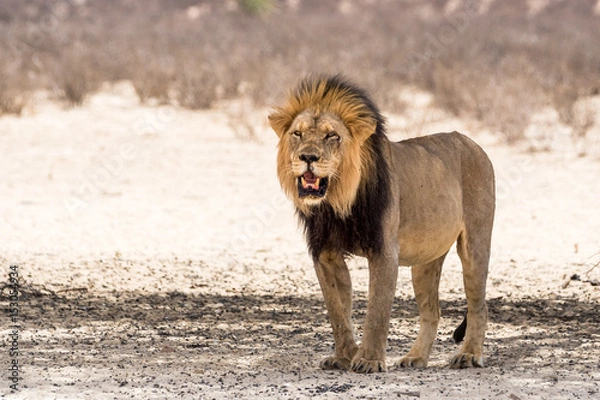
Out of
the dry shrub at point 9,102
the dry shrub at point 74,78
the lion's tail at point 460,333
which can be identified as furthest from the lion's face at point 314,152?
the dry shrub at point 74,78

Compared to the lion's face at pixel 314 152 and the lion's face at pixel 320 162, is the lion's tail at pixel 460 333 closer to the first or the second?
the lion's face at pixel 320 162

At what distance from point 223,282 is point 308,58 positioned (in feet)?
51.5

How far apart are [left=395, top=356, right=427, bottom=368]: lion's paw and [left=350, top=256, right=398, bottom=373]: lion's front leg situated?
0.47 meters

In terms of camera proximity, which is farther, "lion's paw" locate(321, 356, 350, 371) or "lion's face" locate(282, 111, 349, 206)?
"lion's paw" locate(321, 356, 350, 371)

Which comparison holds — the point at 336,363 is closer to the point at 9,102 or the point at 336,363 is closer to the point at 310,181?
the point at 310,181

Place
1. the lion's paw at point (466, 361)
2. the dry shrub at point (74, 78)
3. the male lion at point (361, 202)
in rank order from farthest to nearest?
the dry shrub at point (74, 78)
the lion's paw at point (466, 361)
the male lion at point (361, 202)

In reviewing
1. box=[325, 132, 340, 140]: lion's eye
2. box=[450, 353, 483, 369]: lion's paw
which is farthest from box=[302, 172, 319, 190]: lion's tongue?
box=[450, 353, 483, 369]: lion's paw

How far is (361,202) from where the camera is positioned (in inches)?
220

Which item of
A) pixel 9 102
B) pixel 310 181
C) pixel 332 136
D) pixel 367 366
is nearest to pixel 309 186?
pixel 310 181

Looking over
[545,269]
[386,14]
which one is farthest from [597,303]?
[386,14]

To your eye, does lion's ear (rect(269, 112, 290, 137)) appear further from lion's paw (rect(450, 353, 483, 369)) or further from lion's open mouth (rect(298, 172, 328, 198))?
lion's paw (rect(450, 353, 483, 369))

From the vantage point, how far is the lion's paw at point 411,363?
605 centimetres

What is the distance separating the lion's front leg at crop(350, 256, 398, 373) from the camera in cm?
557

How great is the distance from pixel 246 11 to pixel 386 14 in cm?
550
